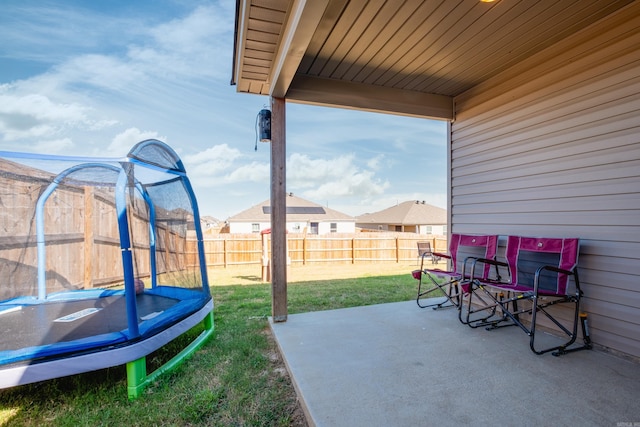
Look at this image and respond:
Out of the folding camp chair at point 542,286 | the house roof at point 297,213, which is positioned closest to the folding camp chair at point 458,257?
the folding camp chair at point 542,286

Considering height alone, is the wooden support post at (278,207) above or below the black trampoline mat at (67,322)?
above

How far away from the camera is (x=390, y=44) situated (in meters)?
2.59

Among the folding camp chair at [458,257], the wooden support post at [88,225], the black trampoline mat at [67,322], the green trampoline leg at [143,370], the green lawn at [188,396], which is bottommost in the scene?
the green lawn at [188,396]

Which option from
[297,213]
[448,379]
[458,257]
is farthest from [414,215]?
[448,379]

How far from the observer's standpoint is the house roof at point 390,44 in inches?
81.6

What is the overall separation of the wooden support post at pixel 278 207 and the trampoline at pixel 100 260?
0.71 m

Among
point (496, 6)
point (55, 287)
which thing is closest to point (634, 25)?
point (496, 6)

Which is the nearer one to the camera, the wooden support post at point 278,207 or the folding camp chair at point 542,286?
the folding camp chair at point 542,286

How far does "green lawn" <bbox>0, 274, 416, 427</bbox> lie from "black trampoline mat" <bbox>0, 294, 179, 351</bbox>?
37 centimetres

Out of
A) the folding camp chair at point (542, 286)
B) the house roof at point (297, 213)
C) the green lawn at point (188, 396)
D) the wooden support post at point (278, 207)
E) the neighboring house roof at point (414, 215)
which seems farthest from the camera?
the neighboring house roof at point (414, 215)

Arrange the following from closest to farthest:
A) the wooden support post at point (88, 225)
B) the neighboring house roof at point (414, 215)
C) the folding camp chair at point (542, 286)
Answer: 1. the folding camp chair at point (542, 286)
2. the wooden support post at point (88, 225)
3. the neighboring house roof at point (414, 215)

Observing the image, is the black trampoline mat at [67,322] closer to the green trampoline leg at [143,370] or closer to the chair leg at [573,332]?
the green trampoline leg at [143,370]

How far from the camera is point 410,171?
19.8 m

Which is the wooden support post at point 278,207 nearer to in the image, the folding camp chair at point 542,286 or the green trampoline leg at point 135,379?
the green trampoline leg at point 135,379
